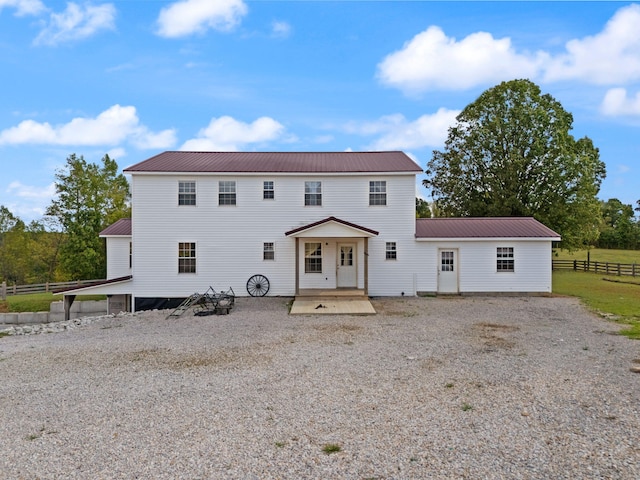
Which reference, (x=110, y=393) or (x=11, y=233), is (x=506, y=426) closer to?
(x=110, y=393)

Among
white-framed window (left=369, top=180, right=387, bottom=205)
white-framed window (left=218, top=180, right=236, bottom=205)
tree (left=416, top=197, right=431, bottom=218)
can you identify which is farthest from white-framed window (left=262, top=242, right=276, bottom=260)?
tree (left=416, top=197, right=431, bottom=218)

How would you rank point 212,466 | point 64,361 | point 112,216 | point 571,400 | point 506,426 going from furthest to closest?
1. point 112,216
2. point 64,361
3. point 571,400
4. point 506,426
5. point 212,466

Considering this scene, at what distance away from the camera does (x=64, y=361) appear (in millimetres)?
9875

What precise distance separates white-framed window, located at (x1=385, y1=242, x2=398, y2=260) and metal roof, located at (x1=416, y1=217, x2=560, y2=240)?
1201 mm

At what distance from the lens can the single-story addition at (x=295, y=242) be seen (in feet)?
65.8

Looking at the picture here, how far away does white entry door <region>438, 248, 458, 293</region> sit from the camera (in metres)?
20.4

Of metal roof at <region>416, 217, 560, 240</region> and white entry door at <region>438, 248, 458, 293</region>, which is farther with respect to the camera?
white entry door at <region>438, 248, 458, 293</region>

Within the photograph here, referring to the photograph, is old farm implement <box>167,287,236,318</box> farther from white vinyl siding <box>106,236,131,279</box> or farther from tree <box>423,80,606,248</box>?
tree <box>423,80,606,248</box>

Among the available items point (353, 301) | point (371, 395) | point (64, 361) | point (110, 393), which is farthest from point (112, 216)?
point (371, 395)

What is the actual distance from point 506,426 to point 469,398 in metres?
1.08

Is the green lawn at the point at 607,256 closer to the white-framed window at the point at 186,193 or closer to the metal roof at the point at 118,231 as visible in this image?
the white-framed window at the point at 186,193

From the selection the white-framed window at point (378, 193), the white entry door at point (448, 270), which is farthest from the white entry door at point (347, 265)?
the white entry door at point (448, 270)

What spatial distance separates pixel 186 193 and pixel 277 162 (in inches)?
186

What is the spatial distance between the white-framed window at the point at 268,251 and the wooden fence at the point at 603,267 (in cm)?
2510
